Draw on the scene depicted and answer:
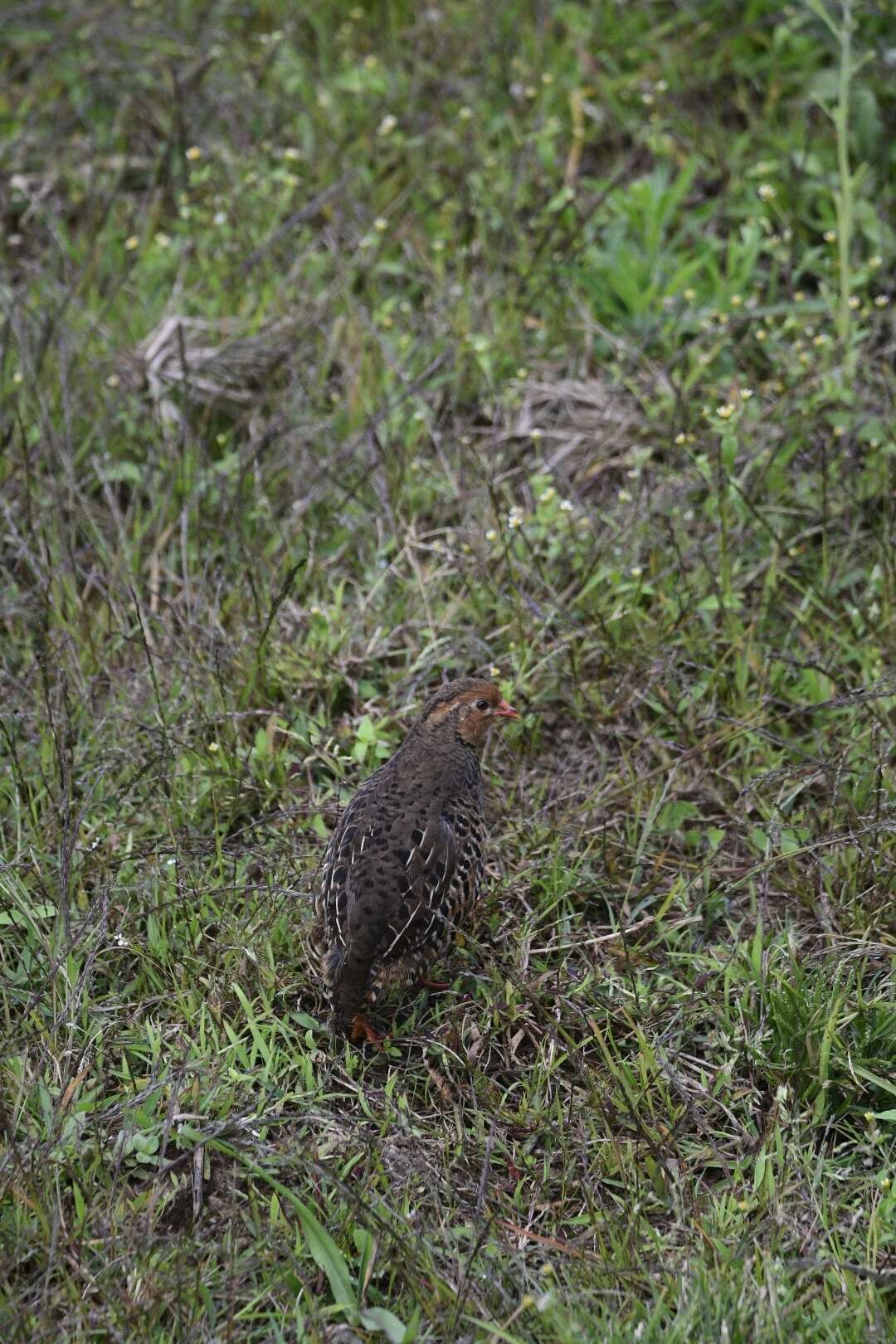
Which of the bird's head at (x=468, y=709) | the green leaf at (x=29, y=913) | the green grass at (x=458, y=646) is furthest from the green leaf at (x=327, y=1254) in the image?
the bird's head at (x=468, y=709)

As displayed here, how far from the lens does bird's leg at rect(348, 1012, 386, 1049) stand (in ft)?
15.0

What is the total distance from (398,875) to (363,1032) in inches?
18.7

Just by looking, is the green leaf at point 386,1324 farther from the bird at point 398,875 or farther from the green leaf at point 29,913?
the green leaf at point 29,913

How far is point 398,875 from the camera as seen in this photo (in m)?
4.60

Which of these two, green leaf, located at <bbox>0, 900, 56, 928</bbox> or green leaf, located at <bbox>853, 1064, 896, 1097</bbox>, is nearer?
green leaf, located at <bbox>853, 1064, 896, 1097</bbox>

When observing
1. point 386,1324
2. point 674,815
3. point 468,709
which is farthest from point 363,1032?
point 674,815

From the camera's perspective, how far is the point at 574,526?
615 centimetres

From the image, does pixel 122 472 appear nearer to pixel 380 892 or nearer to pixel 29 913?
pixel 29 913

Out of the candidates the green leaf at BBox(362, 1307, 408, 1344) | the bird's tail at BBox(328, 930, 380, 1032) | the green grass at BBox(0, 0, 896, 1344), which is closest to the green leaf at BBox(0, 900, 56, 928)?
the green grass at BBox(0, 0, 896, 1344)

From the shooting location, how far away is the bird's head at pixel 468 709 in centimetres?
520

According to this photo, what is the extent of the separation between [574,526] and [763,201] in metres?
2.24

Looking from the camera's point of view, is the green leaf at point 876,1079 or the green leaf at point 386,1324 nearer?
the green leaf at point 386,1324

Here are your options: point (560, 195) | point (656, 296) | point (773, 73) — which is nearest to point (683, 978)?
point (656, 296)

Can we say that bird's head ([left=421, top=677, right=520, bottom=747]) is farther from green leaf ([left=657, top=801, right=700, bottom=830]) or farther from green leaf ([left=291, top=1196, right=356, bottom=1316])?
green leaf ([left=291, top=1196, right=356, bottom=1316])
